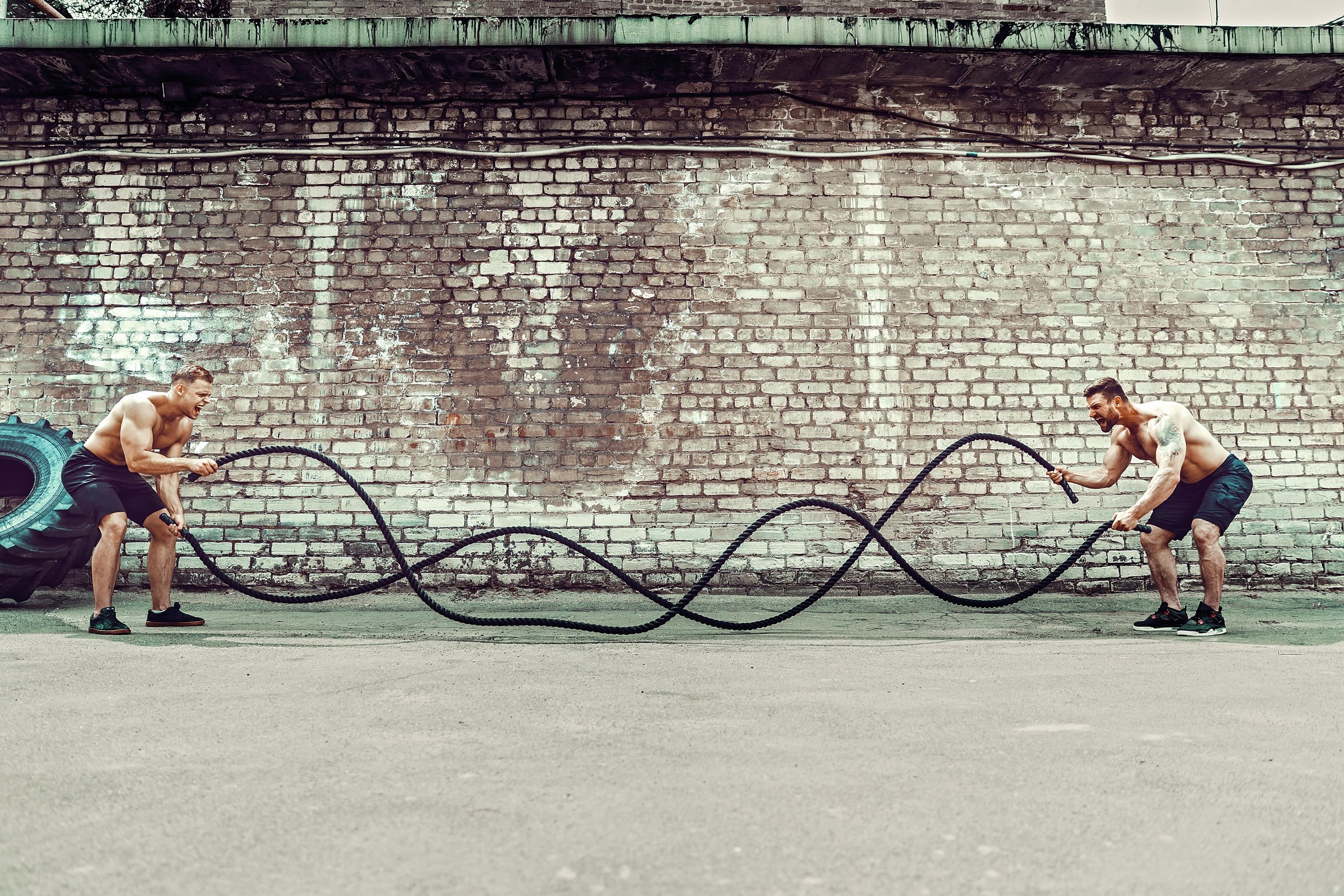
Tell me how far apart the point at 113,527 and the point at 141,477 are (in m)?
0.46

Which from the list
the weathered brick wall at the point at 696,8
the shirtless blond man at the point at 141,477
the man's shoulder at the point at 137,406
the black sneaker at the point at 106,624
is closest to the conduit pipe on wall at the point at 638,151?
the weathered brick wall at the point at 696,8

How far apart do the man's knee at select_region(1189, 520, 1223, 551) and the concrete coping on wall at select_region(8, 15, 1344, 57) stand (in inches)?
137

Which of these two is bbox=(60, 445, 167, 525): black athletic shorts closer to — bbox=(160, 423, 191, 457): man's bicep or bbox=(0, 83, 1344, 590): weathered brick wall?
bbox=(160, 423, 191, 457): man's bicep

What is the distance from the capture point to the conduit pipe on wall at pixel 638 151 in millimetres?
6680

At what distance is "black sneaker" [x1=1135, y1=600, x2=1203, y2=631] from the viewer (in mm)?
5211

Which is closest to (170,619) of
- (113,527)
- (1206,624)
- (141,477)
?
(113,527)

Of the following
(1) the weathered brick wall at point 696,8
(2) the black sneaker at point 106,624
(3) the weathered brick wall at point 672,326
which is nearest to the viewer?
(2) the black sneaker at point 106,624

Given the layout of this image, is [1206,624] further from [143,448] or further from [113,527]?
[113,527]

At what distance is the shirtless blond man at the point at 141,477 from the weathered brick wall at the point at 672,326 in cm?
107

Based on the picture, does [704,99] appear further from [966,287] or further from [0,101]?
[0,101]

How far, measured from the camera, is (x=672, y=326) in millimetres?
6609

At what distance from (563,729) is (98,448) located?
385 centimetres

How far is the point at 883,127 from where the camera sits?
22.5 ft

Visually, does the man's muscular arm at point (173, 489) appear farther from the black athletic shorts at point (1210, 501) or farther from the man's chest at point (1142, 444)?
the black athletic shorts at point (1210, 501)
